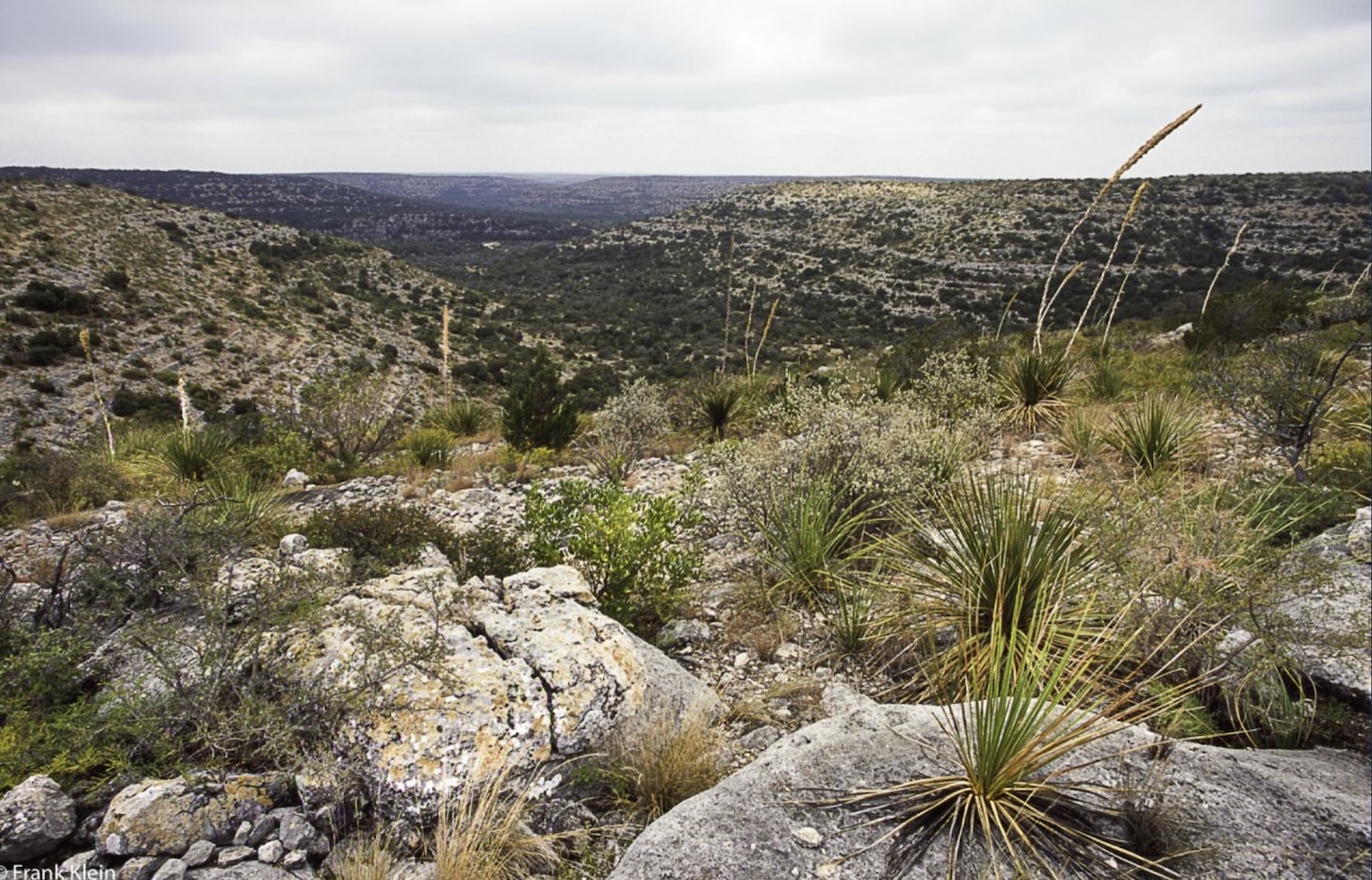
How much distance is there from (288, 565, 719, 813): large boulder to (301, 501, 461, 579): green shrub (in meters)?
0.83

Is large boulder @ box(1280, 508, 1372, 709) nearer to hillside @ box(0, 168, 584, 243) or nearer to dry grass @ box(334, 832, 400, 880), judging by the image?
dry grass @ box(334, 832, 400, 880)

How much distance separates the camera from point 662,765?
2740 millimetres

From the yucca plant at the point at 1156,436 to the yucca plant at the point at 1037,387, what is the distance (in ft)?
5.45

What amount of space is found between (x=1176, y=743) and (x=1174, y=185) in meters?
61.5

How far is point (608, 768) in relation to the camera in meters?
2.86

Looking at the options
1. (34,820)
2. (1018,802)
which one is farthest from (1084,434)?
(34,820)

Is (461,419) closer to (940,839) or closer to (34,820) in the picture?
(34,820)

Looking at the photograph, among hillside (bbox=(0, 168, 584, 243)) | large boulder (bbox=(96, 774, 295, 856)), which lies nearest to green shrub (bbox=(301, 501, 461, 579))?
large boulder (bbox=(96, 774, 295, 856))

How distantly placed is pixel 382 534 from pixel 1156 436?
7.02 m

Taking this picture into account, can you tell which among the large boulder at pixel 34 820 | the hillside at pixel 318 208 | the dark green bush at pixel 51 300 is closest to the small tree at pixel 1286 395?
the large boulder at pixel 34 820

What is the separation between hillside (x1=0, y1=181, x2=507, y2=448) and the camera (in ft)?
71.6

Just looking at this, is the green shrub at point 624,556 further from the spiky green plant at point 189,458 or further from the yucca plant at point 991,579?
the spiky green plant at point 189,458

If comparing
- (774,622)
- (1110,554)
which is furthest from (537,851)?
(1110,554)

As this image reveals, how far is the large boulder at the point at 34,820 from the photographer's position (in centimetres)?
214
